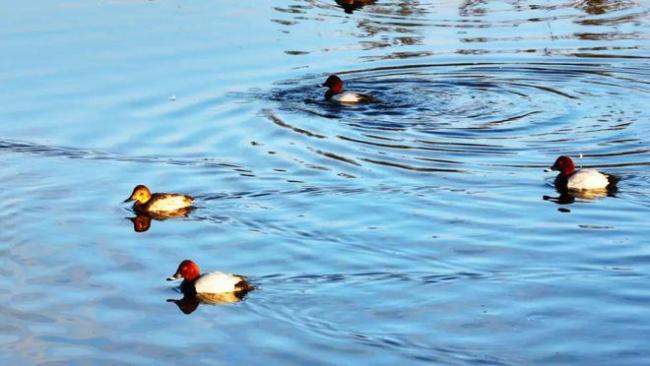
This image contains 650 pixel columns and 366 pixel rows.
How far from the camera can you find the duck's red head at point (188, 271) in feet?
44.3

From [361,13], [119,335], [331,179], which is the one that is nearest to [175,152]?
[331,179]

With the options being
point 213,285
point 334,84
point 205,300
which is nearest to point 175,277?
point 205,300

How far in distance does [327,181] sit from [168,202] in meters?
2.00

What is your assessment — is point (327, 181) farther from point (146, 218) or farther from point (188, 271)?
point (188, 271)

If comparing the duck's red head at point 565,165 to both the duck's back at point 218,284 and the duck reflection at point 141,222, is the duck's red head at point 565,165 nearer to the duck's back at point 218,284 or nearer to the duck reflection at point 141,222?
the duck reflection at point 141,222

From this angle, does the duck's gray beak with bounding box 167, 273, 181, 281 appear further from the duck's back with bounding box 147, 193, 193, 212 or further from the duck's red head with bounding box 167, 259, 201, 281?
the duck's back with bounding box 147, 193, 193, 212

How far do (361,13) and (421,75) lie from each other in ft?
18.4

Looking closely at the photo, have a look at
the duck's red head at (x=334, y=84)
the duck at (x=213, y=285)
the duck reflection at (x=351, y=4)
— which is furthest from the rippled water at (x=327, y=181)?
the duck reflection at (x=351, y=4)

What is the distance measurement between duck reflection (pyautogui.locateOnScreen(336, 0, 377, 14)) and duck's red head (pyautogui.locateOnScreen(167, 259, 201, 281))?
14.2 metres

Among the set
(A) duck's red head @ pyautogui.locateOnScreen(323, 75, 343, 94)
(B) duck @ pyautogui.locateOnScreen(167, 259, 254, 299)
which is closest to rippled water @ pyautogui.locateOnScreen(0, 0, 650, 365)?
(B) duck @ pyautogui.locateOnScreen(167, 259, 254, 299)

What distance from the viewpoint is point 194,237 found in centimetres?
1524

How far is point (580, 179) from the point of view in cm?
1647

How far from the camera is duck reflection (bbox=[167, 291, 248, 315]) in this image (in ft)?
43.2

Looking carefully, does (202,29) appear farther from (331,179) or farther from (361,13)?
(331,179)
